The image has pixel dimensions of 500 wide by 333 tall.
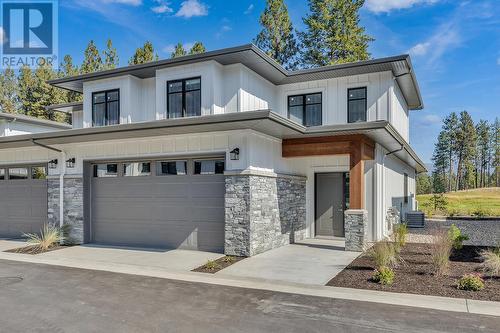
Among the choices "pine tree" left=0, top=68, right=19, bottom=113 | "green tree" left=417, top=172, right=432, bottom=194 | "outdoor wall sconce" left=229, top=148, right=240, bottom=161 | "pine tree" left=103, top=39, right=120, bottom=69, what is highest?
"pine tree" left=103, top=39, right=120, bottom=69

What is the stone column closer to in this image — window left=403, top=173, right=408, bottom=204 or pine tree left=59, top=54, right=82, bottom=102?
Answer: window left=403, top=173, right=408, bottom=204

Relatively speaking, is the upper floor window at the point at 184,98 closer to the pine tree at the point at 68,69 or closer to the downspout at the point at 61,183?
the downspout at the point at 61,183

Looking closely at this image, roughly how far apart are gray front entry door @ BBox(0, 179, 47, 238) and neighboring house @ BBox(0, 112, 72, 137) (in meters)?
6.07

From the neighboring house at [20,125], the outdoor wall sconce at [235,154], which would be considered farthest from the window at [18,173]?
the outdoor wall sconce at [235,154]

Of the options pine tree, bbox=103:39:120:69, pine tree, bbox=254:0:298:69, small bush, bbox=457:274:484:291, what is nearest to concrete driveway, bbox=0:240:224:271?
small bush, bbox=457:274:484:291

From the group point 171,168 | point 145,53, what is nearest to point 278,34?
point 145,53

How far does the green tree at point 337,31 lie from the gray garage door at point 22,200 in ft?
66.9

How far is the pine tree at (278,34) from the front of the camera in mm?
27938

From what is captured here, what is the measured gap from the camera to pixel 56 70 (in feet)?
108

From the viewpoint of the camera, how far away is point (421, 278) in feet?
25.3

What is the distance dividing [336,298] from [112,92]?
1157 cm

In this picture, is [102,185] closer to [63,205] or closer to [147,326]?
[63,205]

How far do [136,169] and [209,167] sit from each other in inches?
108

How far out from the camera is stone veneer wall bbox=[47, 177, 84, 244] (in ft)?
41.9
